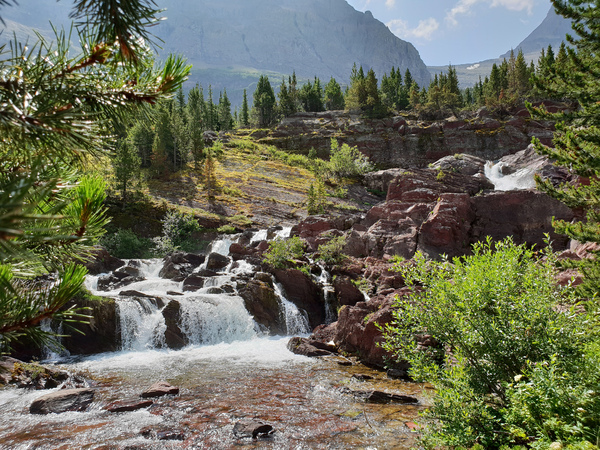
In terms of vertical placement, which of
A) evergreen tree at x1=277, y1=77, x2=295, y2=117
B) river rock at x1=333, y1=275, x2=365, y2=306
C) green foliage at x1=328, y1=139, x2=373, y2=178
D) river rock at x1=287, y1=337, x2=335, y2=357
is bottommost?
river rock at x1=287, y1=337, x2=335, y2=357

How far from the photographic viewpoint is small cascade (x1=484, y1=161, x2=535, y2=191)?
38.8 metres

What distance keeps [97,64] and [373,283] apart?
21.3 metres

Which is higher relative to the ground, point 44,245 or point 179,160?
point 179,160

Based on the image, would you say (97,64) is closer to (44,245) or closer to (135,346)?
(44,245)

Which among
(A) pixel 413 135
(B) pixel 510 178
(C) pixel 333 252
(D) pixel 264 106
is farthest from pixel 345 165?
(D) pixel 264 106

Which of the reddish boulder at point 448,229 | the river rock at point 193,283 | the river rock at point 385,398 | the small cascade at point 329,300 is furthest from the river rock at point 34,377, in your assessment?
the reddish boulder at point 448,229

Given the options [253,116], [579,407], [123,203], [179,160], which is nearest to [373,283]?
[579,407]

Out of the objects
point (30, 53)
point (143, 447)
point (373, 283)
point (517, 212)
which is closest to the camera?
point (30, 53)

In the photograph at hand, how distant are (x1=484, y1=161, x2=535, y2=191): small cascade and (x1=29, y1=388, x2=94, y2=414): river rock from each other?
124ft

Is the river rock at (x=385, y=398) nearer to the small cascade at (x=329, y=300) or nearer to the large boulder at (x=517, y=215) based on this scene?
the small cascade at (x=329, y=300)

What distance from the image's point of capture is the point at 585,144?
40.8ft

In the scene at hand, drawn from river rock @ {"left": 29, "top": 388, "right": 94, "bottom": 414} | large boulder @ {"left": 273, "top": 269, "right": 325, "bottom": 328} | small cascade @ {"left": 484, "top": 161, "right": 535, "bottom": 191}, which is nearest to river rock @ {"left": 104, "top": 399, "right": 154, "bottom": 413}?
river rock @ {"left": 29, "top": 388, "right": 94, "bottom": 414}

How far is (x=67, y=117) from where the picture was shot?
84.5 inches

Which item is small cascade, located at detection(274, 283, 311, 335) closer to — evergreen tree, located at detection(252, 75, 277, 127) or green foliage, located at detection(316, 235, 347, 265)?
green foliage, located at detection(316, 235, 347, 265)
